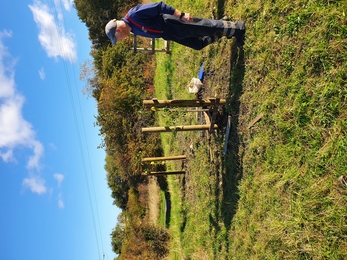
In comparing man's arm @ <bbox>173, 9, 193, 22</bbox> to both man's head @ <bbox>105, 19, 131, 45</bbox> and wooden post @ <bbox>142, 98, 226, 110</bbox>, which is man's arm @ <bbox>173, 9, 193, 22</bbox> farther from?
wooden post @ <bbox>142, 98, 226, 110</bbox>

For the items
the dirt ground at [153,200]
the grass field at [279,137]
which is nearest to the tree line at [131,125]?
the dirt ground at [153,200]

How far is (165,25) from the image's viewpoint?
4.61m

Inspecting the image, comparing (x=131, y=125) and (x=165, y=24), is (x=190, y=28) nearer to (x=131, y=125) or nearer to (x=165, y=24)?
(x=165, y=24)

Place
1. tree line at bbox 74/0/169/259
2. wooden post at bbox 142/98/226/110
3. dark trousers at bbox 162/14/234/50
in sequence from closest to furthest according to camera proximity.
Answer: dark trousers at bbox 162/14/234/50, wooden post at bbox 142/98/226/110, tree line at bbox 74/0/169/259

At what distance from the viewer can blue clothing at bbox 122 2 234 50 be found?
4.38m

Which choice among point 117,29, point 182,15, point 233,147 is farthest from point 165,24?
point 233,147

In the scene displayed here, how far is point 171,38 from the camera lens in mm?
4848

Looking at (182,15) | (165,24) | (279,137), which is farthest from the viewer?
(165,24)

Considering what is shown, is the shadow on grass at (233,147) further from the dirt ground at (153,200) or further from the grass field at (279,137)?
the dirt ground at (153,200)

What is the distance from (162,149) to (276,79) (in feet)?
26.8

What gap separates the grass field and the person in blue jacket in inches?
21.1

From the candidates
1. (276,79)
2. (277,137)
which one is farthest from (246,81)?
(277,137)

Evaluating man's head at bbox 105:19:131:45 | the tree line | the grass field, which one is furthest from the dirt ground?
man's head at bbox 105:19:131:45

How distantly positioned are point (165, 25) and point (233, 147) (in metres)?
2.56
